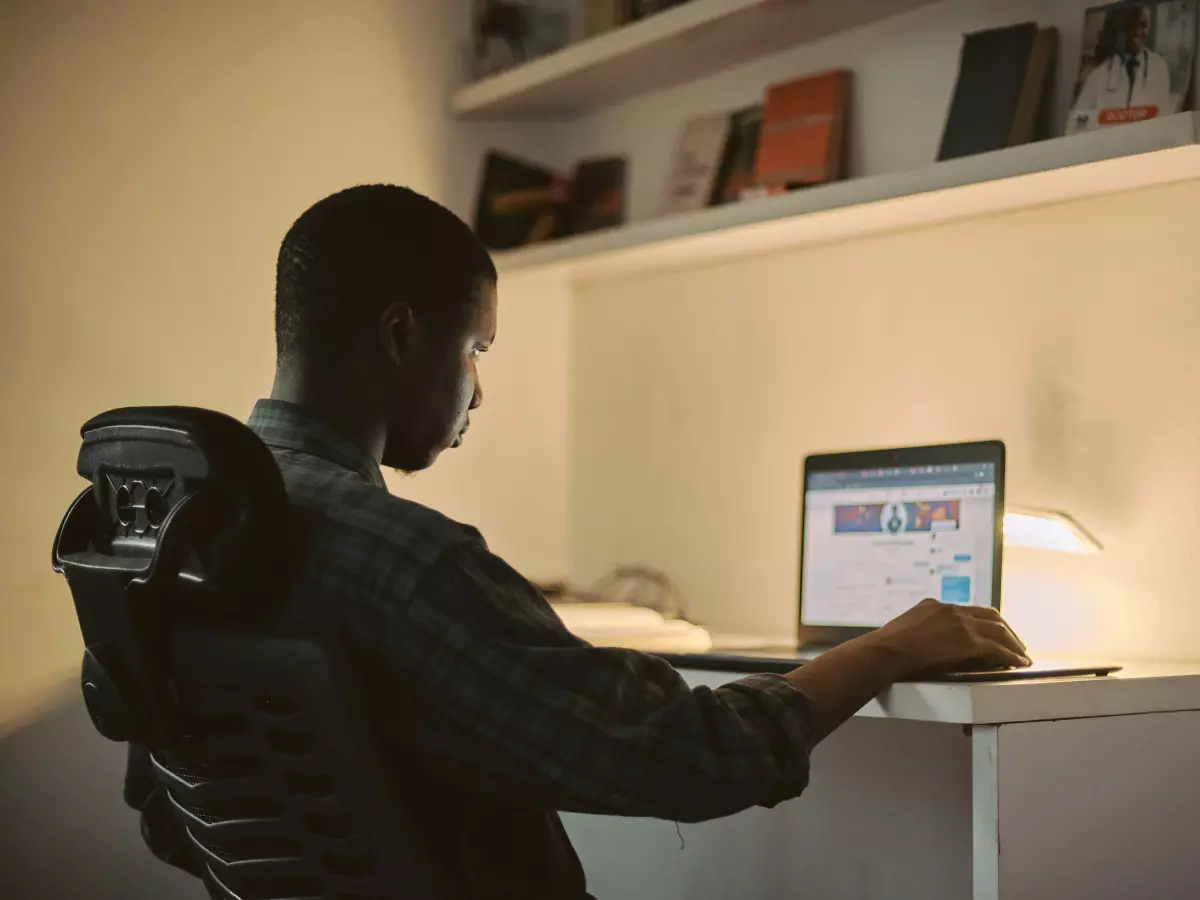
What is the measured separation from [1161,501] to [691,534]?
2.70ft

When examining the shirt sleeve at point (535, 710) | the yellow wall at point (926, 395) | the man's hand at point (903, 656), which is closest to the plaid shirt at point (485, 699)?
the shirt sleeve at point (535, 710)

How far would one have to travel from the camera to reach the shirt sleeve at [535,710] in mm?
854

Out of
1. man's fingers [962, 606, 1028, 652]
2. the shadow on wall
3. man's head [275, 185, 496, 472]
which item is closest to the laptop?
man's fingers [962, 606, 1028, 652]

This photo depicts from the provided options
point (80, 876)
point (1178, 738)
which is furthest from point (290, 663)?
point (80, 876)

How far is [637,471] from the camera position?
2389 mm

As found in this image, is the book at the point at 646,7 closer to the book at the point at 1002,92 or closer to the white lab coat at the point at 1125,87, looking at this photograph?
the book at the point at 1002,92

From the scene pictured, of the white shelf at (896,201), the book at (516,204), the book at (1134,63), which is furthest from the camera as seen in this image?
the book at (516,204)

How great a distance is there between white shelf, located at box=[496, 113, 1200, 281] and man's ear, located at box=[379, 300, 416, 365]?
82cm

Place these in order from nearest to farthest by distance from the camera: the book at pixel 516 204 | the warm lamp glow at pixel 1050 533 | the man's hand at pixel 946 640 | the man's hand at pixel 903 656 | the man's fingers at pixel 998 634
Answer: the man's hand at pixel 903 656, the man's hand at pixel 946 640, the man's fingers at pixel 998 634, the warm lamp glow at pixel 1050 533, the book at pixel 516 204

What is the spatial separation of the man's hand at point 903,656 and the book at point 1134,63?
0.68m

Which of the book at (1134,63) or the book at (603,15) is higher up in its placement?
the book at (603,15)

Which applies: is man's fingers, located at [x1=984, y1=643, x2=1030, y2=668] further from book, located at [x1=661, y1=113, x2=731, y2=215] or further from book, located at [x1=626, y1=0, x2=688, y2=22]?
book, located at [x1=626, y1=0, x2=688, y2=22]

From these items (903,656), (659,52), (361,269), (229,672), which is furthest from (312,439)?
(659,52)

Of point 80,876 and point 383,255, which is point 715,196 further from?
point 80,876
